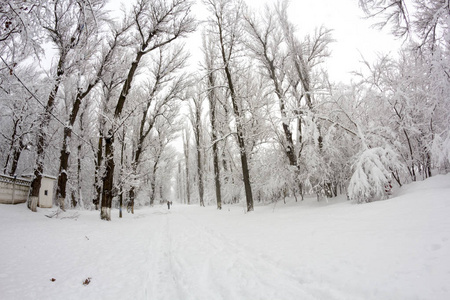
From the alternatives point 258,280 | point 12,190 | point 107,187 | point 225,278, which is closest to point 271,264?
point 258,280

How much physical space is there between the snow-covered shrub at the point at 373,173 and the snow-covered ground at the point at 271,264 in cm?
101

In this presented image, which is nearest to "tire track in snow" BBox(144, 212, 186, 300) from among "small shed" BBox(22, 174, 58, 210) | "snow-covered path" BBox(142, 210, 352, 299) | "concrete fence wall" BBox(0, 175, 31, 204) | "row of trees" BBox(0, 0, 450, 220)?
"snow-covered path" BBox(142, 210, 352, 299)

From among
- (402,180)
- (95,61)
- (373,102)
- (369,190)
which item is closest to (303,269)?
(369,190)

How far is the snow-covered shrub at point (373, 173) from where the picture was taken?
5.73 metres

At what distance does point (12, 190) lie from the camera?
926 centimetres

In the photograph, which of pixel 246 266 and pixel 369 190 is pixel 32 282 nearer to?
pixel 246 266

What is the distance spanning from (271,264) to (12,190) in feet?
39.5

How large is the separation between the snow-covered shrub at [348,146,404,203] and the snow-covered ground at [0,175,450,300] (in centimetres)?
101

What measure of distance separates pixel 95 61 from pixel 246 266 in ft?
45.1

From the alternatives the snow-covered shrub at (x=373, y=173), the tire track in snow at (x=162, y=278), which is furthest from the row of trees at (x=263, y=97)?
the tire track in snow at (x=162, y=278)

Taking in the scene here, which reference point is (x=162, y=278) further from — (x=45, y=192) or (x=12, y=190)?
(x=45, y=192)

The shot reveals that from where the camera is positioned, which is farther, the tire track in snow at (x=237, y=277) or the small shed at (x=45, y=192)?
the small shed at (x=45, y=192)

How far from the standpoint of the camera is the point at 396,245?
2742 mm

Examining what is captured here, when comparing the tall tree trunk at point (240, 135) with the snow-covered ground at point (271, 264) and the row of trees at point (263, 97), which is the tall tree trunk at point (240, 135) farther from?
the snow-covered ground at point (271, 264)
